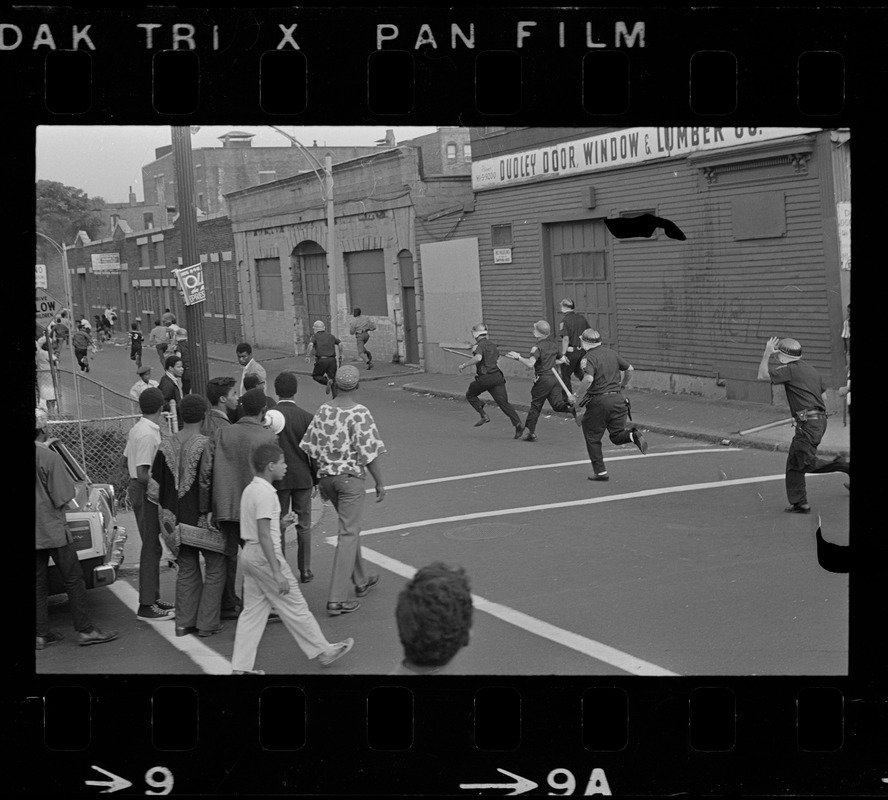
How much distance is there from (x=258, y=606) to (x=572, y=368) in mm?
6602

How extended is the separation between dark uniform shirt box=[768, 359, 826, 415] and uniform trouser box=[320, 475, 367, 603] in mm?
4156

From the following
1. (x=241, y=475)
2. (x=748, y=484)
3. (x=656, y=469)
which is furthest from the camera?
(x=656, y=469)

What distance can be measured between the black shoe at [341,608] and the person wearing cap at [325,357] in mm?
1615

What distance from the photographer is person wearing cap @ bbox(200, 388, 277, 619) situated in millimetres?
7469

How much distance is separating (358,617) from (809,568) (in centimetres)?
351

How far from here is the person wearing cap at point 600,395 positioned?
11594 mm

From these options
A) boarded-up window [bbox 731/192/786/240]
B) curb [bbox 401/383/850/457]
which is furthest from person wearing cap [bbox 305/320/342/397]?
boarded-up window [bbox 731/192/786/240]

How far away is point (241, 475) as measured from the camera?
24.5ft

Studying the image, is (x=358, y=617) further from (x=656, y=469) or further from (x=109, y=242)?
(x=109, y=242)

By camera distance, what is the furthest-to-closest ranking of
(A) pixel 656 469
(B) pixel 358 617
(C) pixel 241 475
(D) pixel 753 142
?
1. (D) pixel 753 142
2. (A) pixel 656 469
3. (B) pixel 358 617
4. (C) pixel 241 475
